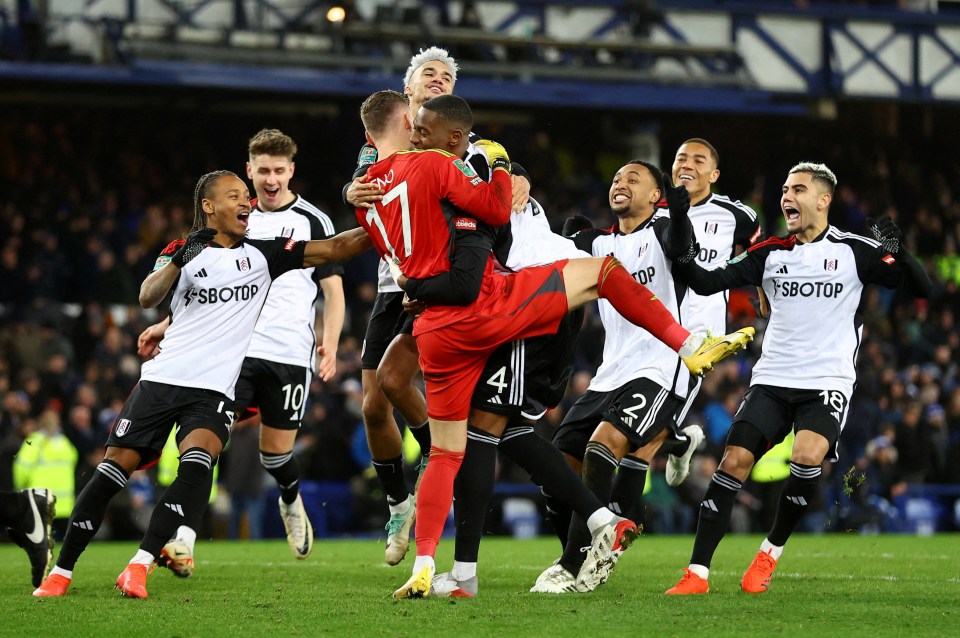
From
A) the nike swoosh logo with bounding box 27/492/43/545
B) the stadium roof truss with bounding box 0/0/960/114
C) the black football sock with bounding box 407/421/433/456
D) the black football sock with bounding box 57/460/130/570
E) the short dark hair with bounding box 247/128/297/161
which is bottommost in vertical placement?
the nike swoosh logo with bounding box 27/492/43/545

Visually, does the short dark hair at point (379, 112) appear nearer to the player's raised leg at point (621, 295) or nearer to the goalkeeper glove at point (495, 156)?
the goalkeeper glove at point (495, 156)

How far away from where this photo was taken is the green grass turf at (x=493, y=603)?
580cm

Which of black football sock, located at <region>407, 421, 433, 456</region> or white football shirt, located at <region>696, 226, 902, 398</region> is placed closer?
white football shirt, located at <region>696, 226, 902, 398</region>

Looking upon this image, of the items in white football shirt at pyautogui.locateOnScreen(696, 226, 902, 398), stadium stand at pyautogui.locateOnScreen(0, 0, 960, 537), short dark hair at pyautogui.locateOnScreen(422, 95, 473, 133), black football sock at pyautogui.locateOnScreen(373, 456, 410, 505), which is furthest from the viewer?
stadium stand at pyautogui.locateOnScreen(0, 0, 960, 537)

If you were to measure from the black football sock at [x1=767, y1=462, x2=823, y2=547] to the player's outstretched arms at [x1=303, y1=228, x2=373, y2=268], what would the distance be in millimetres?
2715

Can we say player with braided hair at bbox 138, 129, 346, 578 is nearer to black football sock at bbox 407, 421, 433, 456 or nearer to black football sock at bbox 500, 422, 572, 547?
black football sock at bbox 407, 421, 433, 456

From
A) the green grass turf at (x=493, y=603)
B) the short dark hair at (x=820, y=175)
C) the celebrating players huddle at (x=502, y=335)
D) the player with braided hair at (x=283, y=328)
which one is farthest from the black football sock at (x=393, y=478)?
the short dark hair at (x=820, y=175)

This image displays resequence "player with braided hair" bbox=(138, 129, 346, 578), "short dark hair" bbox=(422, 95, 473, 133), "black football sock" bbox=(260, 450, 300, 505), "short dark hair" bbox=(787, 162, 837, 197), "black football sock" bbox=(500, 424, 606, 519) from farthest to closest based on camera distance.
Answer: "black football sock" bbox=(260, 450, 300, 505), "player with braided hair" bbox=(138, 129, 346, 578), "short dark hair" bbox=(787, 162, 837, 197), "black football sock" bbox=(500, 424, 606, 519), "short dark hair" bbox=(422, 95, 473, 133)

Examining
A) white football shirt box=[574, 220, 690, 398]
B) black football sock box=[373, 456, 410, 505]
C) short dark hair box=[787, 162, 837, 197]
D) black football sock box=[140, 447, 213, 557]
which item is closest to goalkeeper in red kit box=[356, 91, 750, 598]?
black football sock box=[140, 447, 213, 557]

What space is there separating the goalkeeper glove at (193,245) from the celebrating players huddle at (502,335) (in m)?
0.01

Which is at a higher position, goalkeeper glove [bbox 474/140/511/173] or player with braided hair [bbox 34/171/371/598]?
goalkeeper glove [bbox 474/140/511/173]

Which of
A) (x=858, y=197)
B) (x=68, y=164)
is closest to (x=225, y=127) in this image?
(x=68, y=164)

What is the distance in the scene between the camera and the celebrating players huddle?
6832 mm

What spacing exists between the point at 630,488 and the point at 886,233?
2.22 meters
